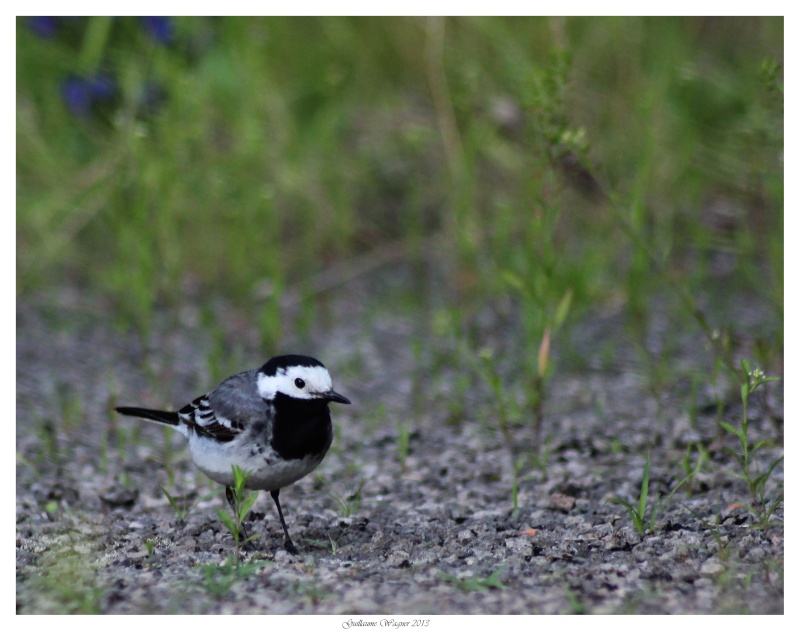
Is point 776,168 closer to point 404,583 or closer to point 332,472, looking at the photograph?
point 332,472

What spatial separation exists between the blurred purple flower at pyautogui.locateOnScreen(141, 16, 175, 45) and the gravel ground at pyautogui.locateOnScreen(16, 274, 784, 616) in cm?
171

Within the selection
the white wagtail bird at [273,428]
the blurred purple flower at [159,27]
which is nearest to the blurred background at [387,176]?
the blurred purple flower at [159,27]

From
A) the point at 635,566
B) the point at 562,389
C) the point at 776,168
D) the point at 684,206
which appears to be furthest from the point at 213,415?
the point at 684,206

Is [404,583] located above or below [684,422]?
below

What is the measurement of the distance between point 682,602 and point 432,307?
376 centimetres

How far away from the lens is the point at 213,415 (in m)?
3.96

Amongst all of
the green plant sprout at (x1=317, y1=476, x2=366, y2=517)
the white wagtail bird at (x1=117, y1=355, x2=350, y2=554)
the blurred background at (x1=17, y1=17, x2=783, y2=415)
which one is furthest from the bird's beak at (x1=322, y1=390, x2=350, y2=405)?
the blurred background at (x1=17, y1=17, x2=783, y2=415)

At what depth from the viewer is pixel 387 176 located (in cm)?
755

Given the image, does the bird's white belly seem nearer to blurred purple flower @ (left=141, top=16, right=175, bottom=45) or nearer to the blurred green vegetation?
the blurred green vegetation

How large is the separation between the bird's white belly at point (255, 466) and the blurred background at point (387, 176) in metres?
1.76

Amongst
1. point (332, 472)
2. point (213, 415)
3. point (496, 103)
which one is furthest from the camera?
point (496, 103)

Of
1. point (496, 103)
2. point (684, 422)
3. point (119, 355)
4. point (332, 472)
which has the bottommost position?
point (332, 472)

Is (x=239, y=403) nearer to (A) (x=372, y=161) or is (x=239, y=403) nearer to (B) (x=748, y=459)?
(B) (x=748, y=459)

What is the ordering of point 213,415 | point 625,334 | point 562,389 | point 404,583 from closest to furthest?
point 404,583, point 213,415, point 562,389, point 625,334
